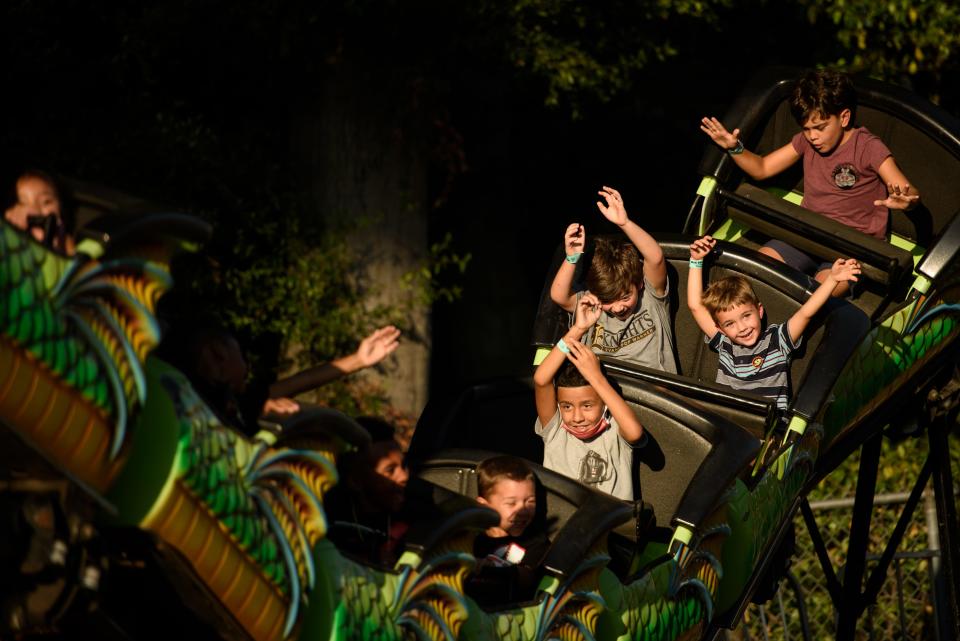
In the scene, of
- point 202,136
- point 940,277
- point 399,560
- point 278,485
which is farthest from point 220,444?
point 202,136

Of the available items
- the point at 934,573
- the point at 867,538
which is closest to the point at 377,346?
the point at 867,538

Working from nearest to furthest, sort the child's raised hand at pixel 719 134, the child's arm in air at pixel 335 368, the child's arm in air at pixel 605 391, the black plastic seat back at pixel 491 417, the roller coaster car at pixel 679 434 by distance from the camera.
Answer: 1. the child's arm in air at pixel 335 368
2. the roller coaster car at pixel 679 434
3. the child's arm in air at pixel 605 391
4. the black plastic seat back at pixel 491 417
5. the child's raised hand at pixel 719 134

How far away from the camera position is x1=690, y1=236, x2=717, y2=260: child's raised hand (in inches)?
171

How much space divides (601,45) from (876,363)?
330 centimetres

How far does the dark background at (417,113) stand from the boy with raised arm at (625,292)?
2.77 m

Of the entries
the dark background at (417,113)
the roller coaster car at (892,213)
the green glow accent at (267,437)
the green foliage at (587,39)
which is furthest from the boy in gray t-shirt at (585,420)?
the green foliage at (587,39)

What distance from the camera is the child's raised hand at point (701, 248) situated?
14.2ft

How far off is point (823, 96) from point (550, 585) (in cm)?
228

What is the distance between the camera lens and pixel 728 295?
4.18m

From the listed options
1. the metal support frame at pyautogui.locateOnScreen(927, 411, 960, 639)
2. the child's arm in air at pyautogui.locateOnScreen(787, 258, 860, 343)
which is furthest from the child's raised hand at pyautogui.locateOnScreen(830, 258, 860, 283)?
the metal support frame at pyautogui.locateOnScreen(927, 411, 960, 639)

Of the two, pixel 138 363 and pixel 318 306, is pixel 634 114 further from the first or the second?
pixel 138 363

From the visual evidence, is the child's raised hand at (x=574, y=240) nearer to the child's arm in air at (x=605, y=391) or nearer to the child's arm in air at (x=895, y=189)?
the child's arm in air at (x=605, y=391)

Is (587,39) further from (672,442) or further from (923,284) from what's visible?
(672,442)

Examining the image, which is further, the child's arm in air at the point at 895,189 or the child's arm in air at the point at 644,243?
the child's arm in air at the point at 895,189
